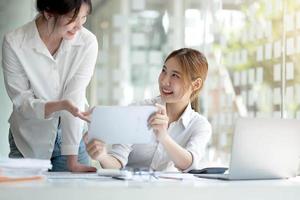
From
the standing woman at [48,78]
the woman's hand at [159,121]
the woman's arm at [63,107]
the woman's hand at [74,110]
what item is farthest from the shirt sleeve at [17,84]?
the woman's hand at [159,121]

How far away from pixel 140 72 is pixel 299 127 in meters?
3.14

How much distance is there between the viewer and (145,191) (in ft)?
4.49

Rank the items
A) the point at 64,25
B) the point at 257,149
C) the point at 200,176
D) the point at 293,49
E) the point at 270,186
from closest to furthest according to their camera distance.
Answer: the point at 270,186, the point at 257,149, the point at 200,176, the point at 64,25, the point at 293,49

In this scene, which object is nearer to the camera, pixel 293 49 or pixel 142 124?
pixel 142 124

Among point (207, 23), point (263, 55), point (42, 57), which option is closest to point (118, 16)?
point (207, 23)

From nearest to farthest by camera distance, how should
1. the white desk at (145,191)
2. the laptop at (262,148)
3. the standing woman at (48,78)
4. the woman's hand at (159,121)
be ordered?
the white desk at (145,191) < the laptop at (262,148) < the woman's hand at (159,121) < the standing woman at (48,78)

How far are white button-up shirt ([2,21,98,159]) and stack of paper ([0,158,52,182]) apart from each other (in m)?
0.56

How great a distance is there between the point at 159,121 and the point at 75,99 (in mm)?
389

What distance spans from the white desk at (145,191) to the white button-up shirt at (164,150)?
2.70 ft

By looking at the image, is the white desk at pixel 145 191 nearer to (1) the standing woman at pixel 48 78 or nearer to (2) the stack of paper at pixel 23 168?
(2) the stack of paper at pixel 23 168

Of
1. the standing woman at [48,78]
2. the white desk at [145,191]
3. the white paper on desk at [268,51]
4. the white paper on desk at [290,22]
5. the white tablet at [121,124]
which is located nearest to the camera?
the white desk at [145,191]

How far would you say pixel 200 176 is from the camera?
183 cm

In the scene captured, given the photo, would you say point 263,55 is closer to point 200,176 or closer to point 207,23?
point 207,23

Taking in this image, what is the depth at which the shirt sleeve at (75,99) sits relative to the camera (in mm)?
2166
